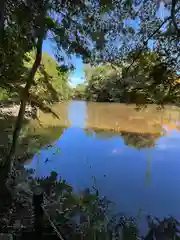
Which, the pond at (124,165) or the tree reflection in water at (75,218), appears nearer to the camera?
the tree reflection in water at (75,218)

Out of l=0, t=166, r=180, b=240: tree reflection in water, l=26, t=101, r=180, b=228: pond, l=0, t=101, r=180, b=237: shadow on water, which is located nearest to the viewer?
l=0, t=166, r=180, b=240: tree reflection in water

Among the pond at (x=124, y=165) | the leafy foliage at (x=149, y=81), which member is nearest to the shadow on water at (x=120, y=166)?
the pond at (x=124, y=165)

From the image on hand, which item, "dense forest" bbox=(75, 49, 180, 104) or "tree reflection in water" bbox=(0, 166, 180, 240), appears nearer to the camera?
"tree reflection in water" bbox=(0, 166, 180, 240)

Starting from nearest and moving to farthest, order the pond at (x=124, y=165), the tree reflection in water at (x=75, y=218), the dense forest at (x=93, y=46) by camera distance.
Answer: the tree reflection in water at (x=75, y=218) → the dense forest at (x=93, y=46) → the pond at (x=124, y=165)

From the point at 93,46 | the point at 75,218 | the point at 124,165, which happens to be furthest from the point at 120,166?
the point at 75,218

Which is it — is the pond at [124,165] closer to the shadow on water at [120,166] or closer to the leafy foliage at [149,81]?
the shadow on water at [120,166]

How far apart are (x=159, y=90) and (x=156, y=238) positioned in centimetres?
193

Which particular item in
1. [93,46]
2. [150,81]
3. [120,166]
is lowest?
[120,166]

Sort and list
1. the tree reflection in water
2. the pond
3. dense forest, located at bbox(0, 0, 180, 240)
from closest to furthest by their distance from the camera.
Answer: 1. the tree reflection in water
2. dense forest, located at bbox(0, 0, 180, 240)
3. the pond

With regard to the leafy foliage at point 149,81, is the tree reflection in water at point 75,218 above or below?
below

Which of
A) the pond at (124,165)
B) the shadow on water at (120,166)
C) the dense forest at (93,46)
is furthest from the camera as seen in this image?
the pond at (124,165)

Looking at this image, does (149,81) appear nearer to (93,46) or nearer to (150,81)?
(150,81)

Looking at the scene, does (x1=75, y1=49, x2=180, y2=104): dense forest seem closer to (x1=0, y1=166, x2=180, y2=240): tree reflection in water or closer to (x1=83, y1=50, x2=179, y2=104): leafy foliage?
(x1=83, y1=50, x2=179, y2=104): leafy foliage

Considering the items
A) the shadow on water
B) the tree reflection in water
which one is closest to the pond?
the shadow on water
